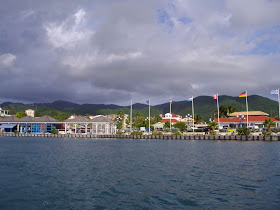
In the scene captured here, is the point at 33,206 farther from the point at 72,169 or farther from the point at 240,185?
the point at 240,185

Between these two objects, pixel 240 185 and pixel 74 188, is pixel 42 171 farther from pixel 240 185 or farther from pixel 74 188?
pixel 240 185

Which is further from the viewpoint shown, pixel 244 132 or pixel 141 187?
pixel 244 132

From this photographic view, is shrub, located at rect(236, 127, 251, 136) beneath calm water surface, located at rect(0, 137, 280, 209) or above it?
above

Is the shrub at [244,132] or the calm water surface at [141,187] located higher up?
the shrub at [244,132]

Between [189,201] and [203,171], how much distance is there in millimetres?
8611

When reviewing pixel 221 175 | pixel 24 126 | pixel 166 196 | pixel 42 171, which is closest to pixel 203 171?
pixel 221 175

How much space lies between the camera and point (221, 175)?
19688 mm

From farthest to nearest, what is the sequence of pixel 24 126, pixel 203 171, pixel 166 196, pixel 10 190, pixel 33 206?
pixel 24 126 < pixel 203 171 < pixel 10 190 < pixel 166 196 < pixel 33 206

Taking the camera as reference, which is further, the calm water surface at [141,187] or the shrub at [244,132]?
the shrub at [244,132]

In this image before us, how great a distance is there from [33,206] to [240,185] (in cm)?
1209

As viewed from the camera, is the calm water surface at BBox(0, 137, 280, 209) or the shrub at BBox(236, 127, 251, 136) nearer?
the calm water surface at BBox(0, 137, 280, 209)

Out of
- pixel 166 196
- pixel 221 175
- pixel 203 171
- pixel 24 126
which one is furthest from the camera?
pixel 24 126

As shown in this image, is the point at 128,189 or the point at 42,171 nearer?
the point at 128,189

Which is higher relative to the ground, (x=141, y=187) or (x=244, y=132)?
(x=244, y=132)
